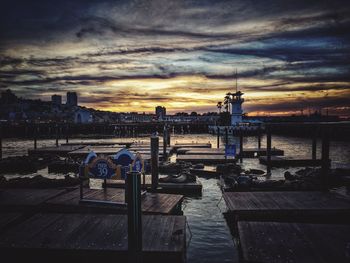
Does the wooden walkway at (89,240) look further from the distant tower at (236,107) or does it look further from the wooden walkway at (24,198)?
the distant tower at (236,107)

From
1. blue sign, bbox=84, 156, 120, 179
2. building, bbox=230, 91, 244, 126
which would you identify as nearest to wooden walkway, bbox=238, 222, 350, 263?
blue sign, bbox=84, 156, 120, 179

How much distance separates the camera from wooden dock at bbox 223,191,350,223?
911 cm

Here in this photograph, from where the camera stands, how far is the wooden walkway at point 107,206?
9.20 meters

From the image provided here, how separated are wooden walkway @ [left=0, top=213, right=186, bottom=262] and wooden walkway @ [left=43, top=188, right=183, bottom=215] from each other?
931 millimetres

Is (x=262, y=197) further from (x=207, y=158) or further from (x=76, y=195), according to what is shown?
(x=207, y=158)

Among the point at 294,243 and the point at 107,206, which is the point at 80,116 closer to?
the point at 107,206

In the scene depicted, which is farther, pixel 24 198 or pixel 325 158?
pixel 325 158

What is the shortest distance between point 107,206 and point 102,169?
127 centimetres

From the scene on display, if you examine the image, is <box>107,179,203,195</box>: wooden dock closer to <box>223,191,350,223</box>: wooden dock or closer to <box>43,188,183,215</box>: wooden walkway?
<box>43,188,183,215</box>: wooden walkway

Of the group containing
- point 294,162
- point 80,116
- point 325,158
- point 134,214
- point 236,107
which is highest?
point 80,116

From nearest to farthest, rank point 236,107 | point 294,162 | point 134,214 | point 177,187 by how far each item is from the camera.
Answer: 1. point 134,214
2. point 177,187
3. point 294,162
4. point 236,107

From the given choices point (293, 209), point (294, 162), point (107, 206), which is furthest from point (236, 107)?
point (107, 206)

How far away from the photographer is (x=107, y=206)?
9.27m

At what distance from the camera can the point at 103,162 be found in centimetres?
964
